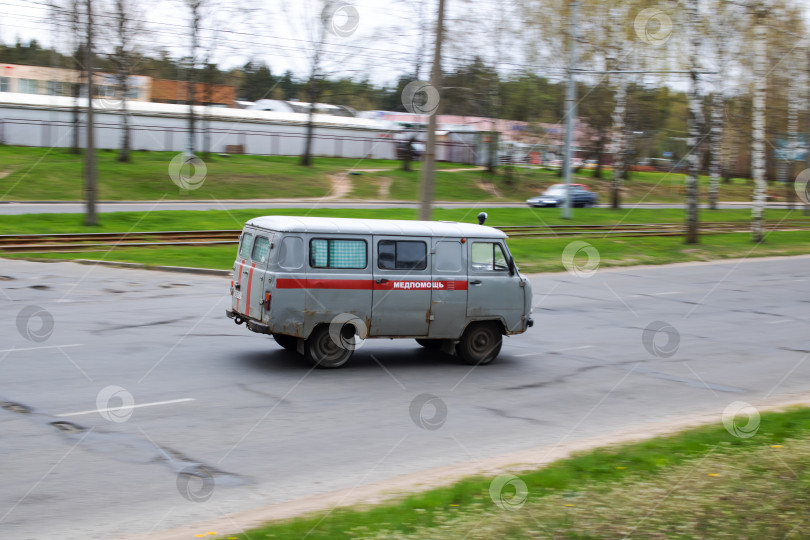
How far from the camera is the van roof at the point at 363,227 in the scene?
36.7ft

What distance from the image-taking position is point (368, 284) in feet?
37.2

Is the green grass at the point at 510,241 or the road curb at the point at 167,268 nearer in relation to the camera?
the road curb at the point at 167,268

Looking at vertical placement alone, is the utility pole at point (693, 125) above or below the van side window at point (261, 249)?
A: above

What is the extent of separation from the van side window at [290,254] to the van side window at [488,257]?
2632 mm

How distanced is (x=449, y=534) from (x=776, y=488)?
9.74 feet

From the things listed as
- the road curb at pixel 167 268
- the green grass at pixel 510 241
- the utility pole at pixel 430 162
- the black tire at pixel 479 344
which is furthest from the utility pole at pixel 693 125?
the black tire at pixel 479 344

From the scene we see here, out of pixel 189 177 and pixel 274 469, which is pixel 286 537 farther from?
pixel 189 177

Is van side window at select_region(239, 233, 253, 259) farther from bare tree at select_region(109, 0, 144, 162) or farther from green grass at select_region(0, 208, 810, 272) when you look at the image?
bare tree at select_region(109, 0, 144, 162)

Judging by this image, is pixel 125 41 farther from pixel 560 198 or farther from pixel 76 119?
pixel 560 198

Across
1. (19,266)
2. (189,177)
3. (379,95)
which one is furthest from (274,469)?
(379,95)

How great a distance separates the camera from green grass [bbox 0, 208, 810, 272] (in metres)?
22.9

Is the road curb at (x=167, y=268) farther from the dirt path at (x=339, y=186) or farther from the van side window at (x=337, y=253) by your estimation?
the dirt path at (x=339, y=186)

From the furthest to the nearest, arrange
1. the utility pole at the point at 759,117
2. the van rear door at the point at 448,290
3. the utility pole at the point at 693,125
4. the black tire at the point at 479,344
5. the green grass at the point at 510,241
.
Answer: the utility pole at the point at 759,117 < the utility pole at the point at 693,125 < the green grass at the point at 510,241 < the black tire at the point at 479,344 < the van rear door at the point at 448,290

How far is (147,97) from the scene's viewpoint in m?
75.3
